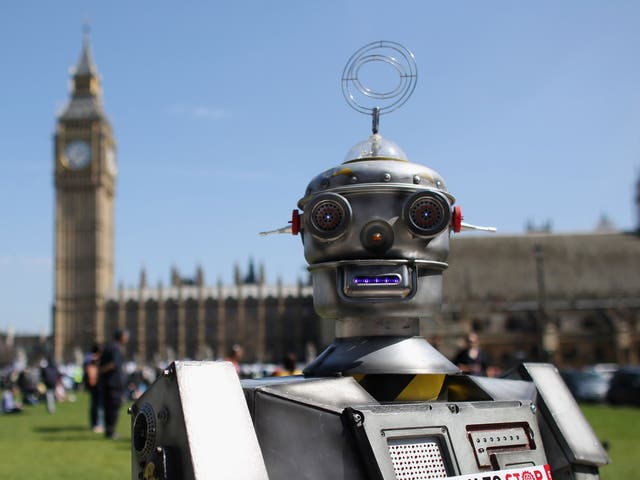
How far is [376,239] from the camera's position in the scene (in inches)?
110

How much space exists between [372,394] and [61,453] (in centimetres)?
712

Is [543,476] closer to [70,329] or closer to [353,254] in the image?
[353,254]

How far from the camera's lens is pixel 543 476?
270cm

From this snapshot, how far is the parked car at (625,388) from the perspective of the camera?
2198 centimetres

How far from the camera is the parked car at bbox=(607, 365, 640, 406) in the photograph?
21984mm

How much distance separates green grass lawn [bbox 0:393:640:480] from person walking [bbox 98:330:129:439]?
0.31 metres

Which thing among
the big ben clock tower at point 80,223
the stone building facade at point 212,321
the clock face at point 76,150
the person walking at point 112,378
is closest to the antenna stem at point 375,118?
the person walking at point 112,378

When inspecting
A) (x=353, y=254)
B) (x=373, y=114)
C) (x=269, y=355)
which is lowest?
(x=269, y=355)

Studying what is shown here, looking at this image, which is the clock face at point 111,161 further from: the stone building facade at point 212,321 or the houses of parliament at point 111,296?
the stone building facade at point 212,321

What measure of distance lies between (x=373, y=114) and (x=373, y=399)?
4.42ft

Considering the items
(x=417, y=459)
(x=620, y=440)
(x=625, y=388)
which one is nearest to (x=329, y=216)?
(x=417, y=459)

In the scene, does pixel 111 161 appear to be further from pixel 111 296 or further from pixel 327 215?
pixel 327 215

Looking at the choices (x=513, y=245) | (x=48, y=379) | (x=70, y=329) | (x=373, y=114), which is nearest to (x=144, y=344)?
(x=70, y=329)

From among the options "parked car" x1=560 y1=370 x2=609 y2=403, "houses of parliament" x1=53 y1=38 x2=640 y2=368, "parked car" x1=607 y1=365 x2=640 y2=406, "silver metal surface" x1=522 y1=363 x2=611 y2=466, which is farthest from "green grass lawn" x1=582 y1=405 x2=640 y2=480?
"houses of parliament" x1=53 y1=38 x2=640 y2=368
